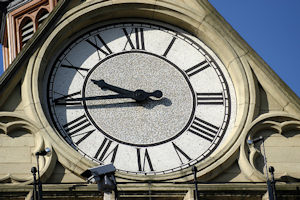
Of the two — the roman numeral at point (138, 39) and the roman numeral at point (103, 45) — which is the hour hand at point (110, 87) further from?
the roman numeral at point (138, 39)

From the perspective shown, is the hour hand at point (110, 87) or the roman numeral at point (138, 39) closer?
the hour hand at point (110, 87)

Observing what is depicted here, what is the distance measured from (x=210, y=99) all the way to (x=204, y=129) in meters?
0.66

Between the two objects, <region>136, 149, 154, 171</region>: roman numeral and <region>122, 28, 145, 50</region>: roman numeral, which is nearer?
<region>136, 149, 154, 171</region>: roman numeral

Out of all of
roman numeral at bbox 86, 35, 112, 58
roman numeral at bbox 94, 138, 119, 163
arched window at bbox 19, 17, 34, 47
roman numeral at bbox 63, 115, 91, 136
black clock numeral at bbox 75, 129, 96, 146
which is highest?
arched window at bbox 19, 17, 34, 47

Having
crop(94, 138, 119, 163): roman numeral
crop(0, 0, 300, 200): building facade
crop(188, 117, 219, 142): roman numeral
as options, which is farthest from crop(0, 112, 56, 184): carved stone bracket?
crop(188, 117, 219, 142): roman numeral

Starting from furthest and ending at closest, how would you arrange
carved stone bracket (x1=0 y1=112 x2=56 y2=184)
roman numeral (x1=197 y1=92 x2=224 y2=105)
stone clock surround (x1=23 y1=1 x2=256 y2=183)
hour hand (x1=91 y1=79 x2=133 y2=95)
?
roman numeral (x1=197 y1=92 x2=224 y2=105)
hour hand (x1=91 y1=79 x2=133 y2=95)
stone clock surround (x1=23 y1=1 x2=256 y2=183)
carved stone bracket (x1=0 y1=112 x2=56 y2=184)

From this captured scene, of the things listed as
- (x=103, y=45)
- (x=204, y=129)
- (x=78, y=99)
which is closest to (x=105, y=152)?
(x=78, y=99)

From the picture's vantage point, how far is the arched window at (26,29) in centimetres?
2928

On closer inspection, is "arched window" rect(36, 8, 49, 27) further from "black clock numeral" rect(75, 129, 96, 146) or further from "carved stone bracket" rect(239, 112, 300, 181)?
"carved stone bracket" rect(239, 112, 300, 181)

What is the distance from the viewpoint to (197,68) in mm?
24281

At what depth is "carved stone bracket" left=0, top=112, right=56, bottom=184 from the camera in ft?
73.2

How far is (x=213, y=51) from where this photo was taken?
963 inches

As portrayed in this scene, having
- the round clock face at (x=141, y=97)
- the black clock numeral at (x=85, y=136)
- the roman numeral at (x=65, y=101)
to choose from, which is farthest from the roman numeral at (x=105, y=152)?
the roman numeral at (x=65, y=101)

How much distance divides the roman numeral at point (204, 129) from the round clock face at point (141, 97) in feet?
0.06
